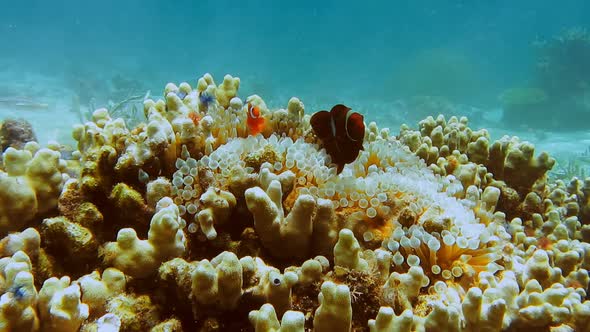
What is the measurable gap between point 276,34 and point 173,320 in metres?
96.0

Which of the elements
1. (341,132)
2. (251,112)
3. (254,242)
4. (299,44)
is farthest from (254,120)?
(299,44)

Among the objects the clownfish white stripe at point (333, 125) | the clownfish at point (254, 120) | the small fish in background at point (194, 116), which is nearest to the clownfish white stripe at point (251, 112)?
the clownfish at point (254, 120)

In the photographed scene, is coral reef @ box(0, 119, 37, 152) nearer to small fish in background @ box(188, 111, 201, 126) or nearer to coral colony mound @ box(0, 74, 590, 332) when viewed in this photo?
coral colony mound @ box(0, 74, 590, 332)

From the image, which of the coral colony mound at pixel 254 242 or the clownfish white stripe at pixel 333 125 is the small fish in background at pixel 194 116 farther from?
the clownfish white stripe at pixel 333 125

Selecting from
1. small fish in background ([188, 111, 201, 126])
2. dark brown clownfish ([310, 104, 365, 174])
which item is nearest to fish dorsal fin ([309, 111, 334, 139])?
dark brown clownfish ([310, 104, 365, 174])

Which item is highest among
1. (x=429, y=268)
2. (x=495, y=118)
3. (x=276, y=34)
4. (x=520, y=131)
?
(x=276, y=34)

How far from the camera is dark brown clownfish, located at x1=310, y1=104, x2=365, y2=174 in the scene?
271 cm

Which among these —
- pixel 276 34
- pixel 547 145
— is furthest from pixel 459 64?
pixel 276 34

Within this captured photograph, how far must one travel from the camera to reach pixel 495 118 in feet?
88.8

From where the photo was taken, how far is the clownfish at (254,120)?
3225mm

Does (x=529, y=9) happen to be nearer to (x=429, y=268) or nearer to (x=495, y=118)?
(x=495, y=118)

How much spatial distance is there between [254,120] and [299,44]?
251 ft

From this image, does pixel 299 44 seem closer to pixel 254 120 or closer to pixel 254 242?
pixel 254 120

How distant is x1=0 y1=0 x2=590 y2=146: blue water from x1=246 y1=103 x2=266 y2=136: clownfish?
50.7 ft
